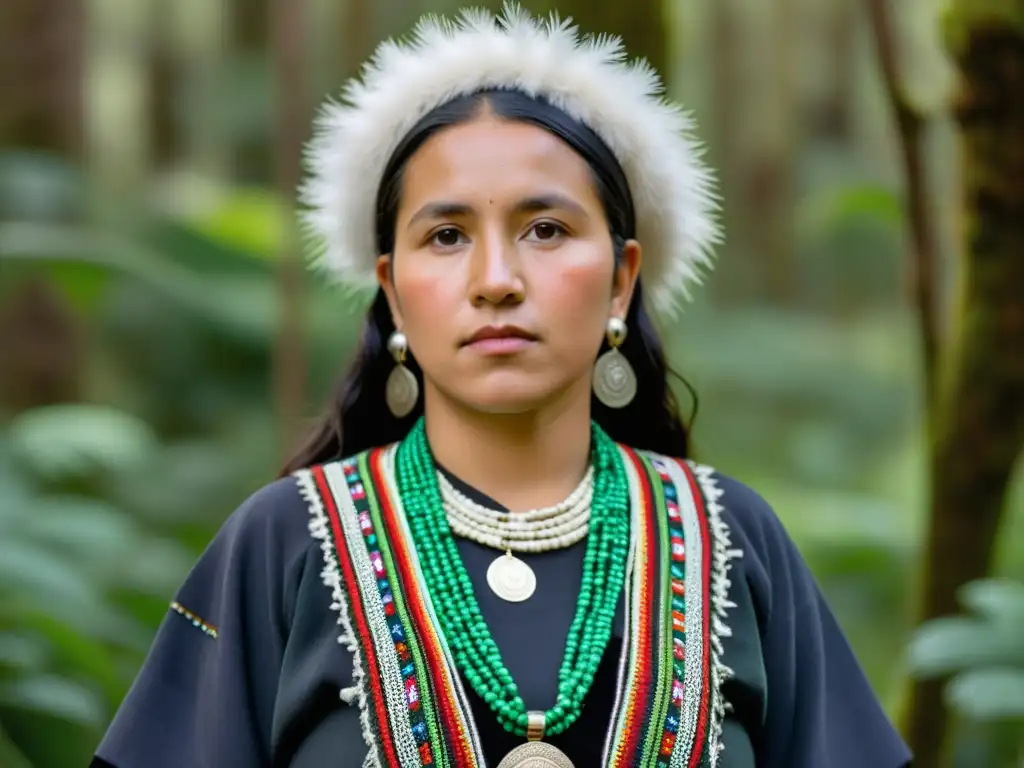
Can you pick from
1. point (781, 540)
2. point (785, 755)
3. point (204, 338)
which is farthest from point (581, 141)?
point (204, 338)

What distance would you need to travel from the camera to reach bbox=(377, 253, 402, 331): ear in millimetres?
2223

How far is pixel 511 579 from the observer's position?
2053 millimetres

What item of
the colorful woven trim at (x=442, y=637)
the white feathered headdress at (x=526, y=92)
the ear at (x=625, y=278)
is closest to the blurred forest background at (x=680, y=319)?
the white feathered headdress at (x=526, y=92)

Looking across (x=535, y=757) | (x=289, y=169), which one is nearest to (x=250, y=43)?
(x=289, y=169)

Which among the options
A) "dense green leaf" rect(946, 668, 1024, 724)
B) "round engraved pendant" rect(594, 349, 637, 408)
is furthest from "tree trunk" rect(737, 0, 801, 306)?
"round engraved pendant" rect(594, 349, 637, 408)

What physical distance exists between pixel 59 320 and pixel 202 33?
7.69 metres

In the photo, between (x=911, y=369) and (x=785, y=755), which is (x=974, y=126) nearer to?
(x=785, y=755)

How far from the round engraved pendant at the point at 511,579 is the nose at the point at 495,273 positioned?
0.40 m

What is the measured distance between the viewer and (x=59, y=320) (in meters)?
5.18

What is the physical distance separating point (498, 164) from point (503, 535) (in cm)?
56

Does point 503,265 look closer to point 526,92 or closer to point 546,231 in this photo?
point 546,231

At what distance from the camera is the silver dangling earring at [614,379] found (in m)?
2.26

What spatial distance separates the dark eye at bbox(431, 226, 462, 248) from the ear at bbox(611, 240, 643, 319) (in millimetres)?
277

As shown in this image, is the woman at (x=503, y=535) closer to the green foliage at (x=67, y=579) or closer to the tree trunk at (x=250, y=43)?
the green foliage at (x=67, y=579)
